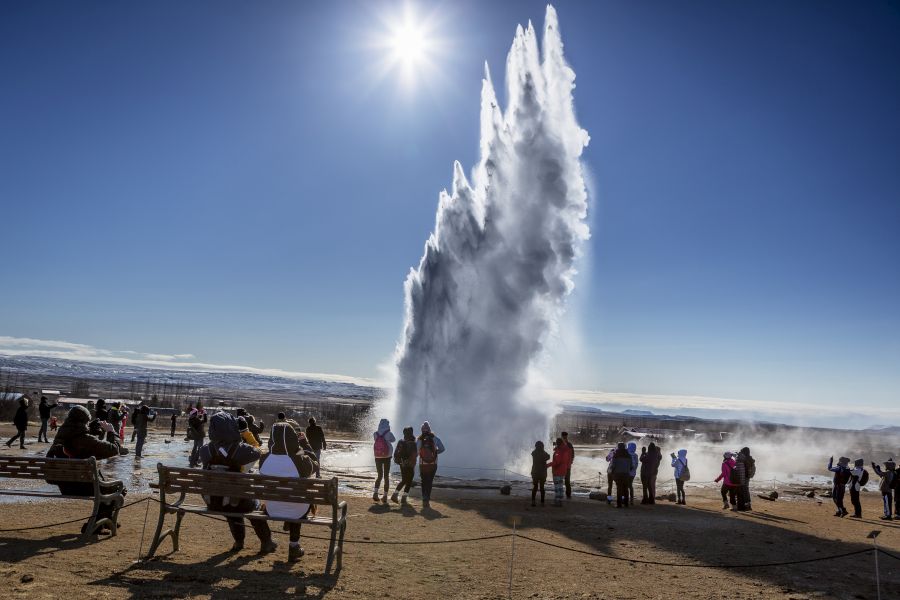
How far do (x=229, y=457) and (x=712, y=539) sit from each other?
28.9 feet

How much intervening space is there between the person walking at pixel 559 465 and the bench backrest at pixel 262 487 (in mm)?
9123

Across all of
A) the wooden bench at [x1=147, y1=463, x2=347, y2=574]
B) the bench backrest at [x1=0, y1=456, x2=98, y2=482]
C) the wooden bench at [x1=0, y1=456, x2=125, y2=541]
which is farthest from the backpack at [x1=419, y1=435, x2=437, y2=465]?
the bench backrest at [x1=0, y1=456, x2=98, y2=482]

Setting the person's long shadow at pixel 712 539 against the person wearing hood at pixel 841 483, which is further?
the person wearing hood at pixel 841 483

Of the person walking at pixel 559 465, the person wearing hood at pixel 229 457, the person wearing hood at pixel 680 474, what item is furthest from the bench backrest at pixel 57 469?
the person wearing hood at pixel 680 474

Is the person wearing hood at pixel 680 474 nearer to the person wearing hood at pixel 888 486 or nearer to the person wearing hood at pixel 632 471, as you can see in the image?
the person wearing hood at pixel 632 471

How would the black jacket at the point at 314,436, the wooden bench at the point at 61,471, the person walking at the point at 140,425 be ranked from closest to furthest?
the wooden bench at the point at 61,471
the black jacket at the point at 314,436
the person walking at the point at 140,425

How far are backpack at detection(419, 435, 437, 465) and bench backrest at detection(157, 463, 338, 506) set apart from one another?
692 cm

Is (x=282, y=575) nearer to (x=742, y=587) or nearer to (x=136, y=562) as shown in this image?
(x=136, y=562)

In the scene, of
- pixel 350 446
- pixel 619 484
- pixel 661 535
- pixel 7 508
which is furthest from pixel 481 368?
pixel 7 508

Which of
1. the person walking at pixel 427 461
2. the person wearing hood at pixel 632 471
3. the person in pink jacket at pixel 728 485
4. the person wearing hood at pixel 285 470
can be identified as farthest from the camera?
the person in pink jacket at pixel 728 485

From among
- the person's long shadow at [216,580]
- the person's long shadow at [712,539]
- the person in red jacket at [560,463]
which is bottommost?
the person's long shadow at [712,539]

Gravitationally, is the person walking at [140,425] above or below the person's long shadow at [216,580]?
above

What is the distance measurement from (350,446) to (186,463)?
14.0m

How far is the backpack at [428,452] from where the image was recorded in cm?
1416
